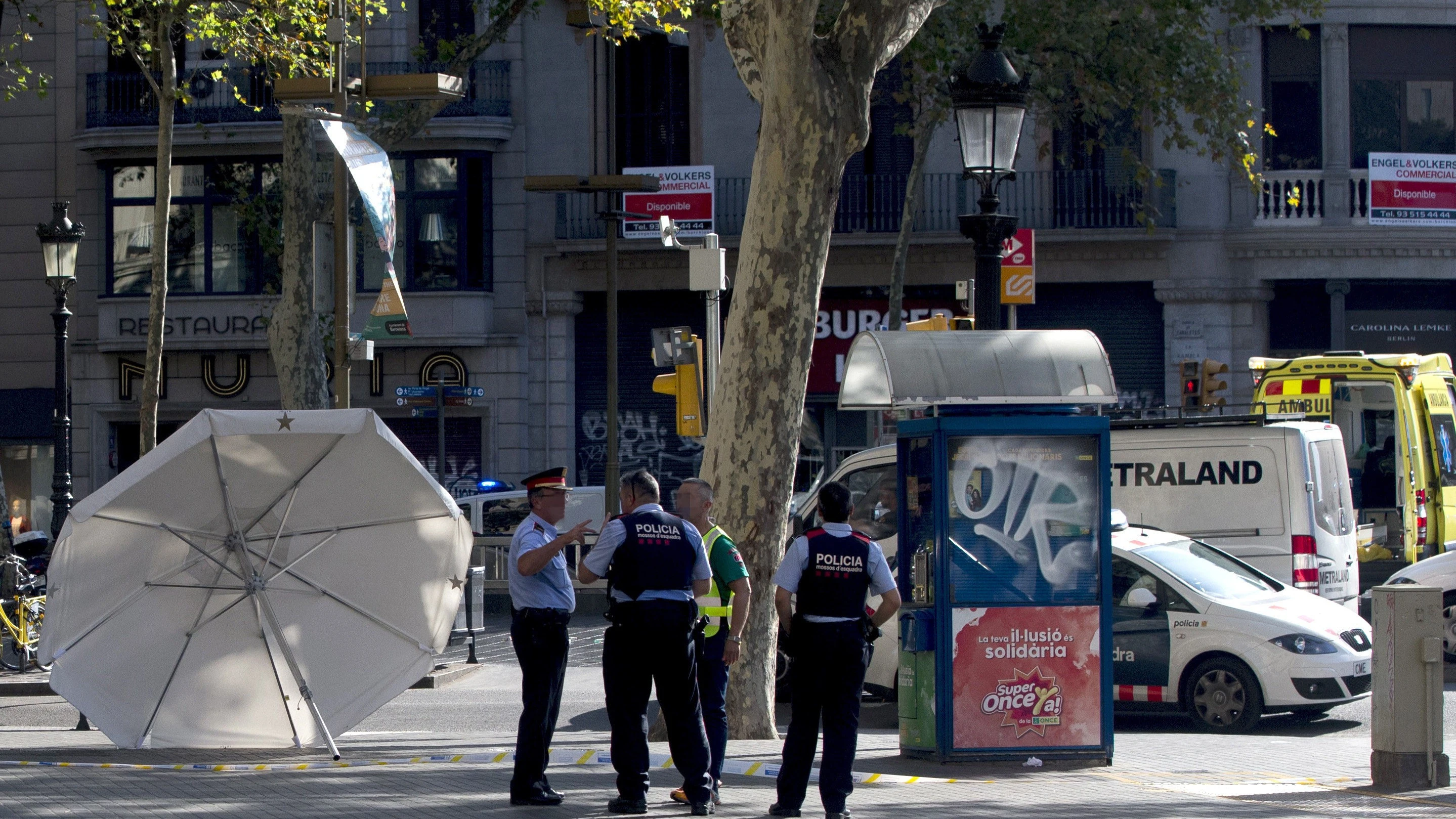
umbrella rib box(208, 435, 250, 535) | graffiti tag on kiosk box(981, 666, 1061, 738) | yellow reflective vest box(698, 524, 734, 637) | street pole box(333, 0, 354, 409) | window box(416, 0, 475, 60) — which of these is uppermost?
window box(416, 0, 475, 60)

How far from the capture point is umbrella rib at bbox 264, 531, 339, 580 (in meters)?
Result: 9.84

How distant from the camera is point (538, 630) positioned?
776 centimetres

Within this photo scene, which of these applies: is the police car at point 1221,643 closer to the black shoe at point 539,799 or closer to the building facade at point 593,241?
the black shoe at point 539,799

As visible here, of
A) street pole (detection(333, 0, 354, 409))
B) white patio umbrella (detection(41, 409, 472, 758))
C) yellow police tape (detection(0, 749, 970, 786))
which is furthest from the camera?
street pole (detection(333, 0, 354, 409))

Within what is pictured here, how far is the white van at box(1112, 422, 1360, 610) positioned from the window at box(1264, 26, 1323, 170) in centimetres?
1365

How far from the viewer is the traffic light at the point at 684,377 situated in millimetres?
16797

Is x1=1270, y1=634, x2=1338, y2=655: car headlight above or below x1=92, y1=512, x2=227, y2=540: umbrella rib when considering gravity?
below

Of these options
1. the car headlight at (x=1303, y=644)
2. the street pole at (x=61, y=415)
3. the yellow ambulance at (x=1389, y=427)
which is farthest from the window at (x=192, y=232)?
the car headlight at (x=1303, y=644)

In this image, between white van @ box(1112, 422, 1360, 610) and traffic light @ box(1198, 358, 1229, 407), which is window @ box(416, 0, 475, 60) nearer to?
traffic light @ box(1198, 358, 1229, 407)

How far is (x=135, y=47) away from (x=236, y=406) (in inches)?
419

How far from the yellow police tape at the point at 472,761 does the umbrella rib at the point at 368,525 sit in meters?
1.38

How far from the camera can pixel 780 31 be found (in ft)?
Answer: 34.0

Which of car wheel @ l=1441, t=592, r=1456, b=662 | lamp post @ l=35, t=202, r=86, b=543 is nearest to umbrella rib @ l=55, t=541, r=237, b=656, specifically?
lamp post @ l=35, t=202, r=86, b=543

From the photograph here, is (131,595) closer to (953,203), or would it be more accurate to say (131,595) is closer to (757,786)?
(757,786)
